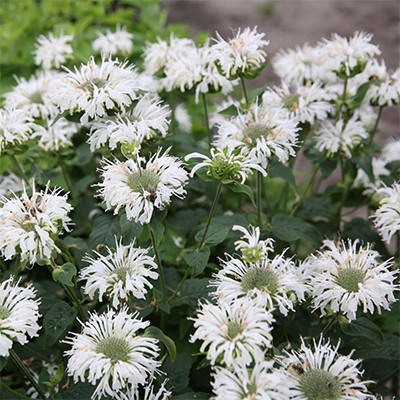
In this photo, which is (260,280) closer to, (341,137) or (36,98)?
(341,137)

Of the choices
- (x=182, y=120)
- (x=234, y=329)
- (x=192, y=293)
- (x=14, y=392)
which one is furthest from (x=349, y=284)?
(x=182, y=120)

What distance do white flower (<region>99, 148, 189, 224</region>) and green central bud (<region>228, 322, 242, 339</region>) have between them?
34 centimetres

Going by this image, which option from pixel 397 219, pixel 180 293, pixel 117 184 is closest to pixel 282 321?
pixel 180 293

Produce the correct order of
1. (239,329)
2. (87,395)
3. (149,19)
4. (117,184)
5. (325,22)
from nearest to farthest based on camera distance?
(239,329)
(117,184)
(87,395)
(149,19)
(325,22)

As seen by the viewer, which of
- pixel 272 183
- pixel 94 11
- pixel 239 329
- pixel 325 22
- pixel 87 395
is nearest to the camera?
pixel 239 329

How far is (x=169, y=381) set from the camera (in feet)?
4.89

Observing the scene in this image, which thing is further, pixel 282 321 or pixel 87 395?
pixel 282 321

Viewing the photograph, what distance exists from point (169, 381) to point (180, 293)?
284 mm

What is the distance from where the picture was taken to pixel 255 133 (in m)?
1.63

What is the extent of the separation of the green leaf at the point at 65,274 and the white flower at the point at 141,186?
207 mm

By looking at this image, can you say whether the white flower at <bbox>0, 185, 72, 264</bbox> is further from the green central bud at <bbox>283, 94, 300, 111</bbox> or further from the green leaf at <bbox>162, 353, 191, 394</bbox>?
the green central bud at <bbox>283, 94, 300, 111</bbox>

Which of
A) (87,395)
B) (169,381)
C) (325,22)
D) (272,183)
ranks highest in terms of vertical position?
(325,22)

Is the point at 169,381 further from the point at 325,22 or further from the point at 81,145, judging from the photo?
the point at 325,22

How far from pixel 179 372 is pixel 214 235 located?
1.38ft
